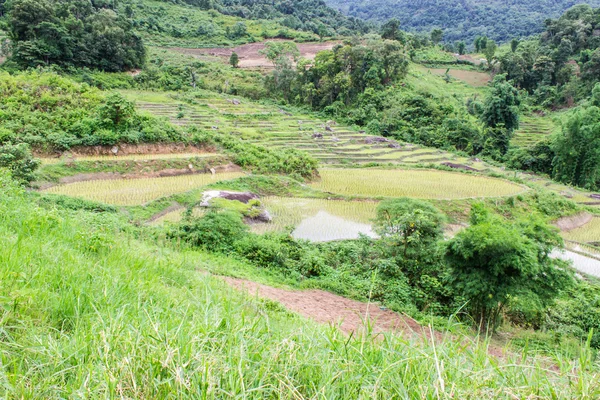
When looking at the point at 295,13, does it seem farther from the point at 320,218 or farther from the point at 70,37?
the point at 320,218

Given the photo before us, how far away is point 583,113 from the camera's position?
85.7 ft

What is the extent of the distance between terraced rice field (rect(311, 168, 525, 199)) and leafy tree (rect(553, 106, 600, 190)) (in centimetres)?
900

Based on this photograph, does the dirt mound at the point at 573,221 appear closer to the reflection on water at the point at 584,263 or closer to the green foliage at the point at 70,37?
the reflection on water at the point at 584,263

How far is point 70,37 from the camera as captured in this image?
105 ft

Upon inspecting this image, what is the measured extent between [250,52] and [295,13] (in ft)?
95.7

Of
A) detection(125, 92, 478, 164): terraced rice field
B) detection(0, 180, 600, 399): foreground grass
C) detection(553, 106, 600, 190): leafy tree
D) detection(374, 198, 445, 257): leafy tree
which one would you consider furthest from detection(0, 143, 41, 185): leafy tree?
detection(553, 106, 600, 190): leafy tree

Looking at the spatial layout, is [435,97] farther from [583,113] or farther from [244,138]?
[244,138]

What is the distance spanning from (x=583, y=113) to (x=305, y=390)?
32.2 m

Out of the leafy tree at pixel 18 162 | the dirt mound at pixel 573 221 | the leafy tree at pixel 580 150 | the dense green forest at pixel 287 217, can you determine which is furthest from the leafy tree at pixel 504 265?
the leafy tree at pixel 580 150

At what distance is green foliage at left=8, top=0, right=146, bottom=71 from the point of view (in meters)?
29.4

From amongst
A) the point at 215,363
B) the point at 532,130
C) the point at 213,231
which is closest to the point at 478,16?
the point at 532,130

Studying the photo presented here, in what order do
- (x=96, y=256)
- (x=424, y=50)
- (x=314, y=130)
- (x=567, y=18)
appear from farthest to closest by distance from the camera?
(x=424, y=50)
(x=567, y=18)
(x=314, y=130)
(x=96, y=256)

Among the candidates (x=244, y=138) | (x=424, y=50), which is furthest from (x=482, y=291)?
(x=424, y=50)

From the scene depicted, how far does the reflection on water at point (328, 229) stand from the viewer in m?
13.5
